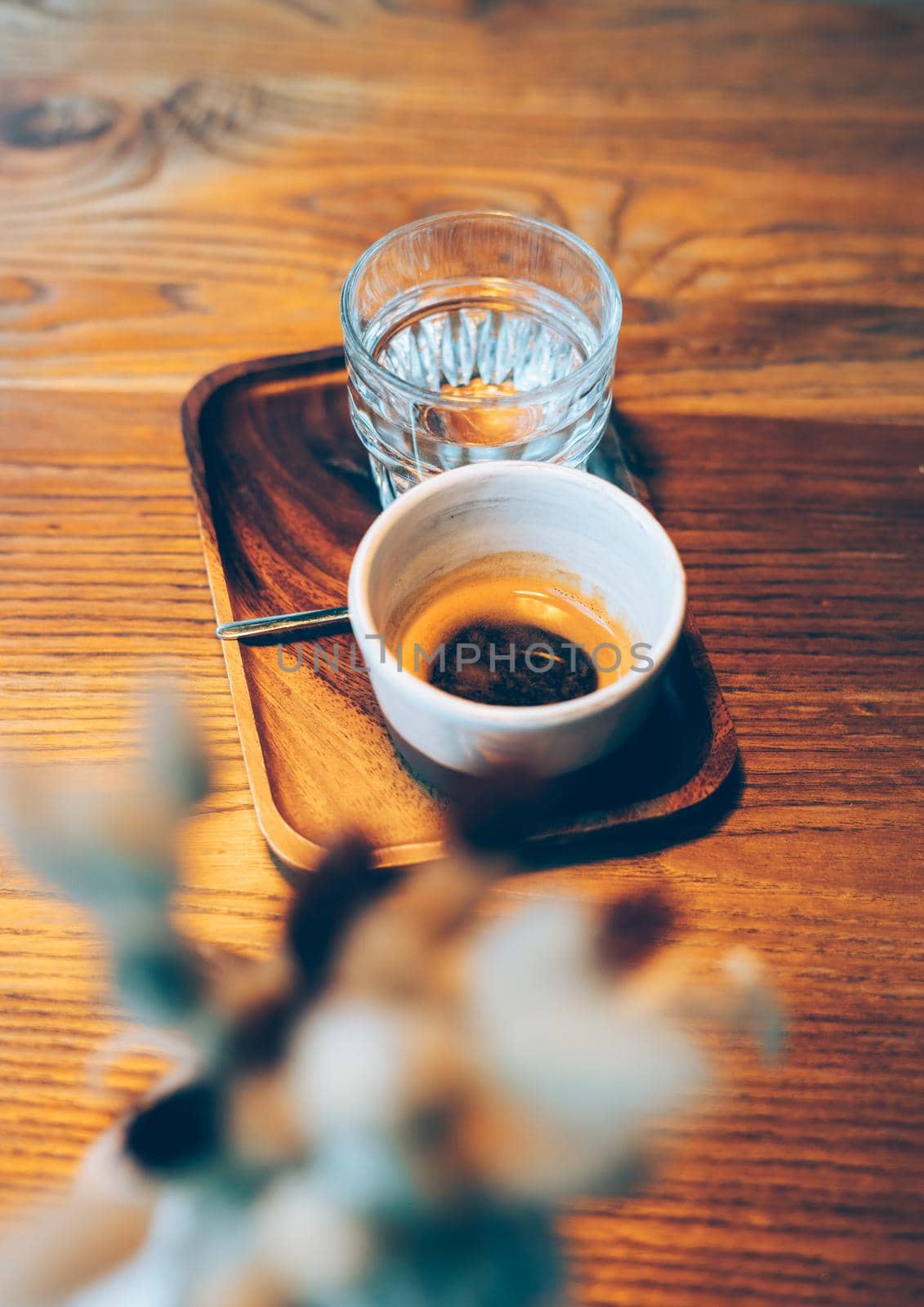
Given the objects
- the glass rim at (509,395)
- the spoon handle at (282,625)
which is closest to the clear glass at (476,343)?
the glass rim at (509,395)

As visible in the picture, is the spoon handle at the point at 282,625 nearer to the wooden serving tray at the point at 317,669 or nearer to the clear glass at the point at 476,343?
the wooden serving tray at the point at 317,669

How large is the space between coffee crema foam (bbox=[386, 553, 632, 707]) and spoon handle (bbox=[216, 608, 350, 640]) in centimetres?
5

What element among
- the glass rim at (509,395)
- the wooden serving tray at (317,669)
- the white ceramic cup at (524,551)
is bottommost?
the wooden serving tray at (317,669)

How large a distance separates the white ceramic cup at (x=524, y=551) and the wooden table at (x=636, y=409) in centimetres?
9

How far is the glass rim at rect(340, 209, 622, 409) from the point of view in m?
0.54

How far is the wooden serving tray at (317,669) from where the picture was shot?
51 cm

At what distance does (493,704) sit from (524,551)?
92 mm

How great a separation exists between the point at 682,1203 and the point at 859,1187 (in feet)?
0.26

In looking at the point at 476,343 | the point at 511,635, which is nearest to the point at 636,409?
the point at 476,343

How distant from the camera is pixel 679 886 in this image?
0.50 metres

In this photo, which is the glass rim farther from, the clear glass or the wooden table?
the wooden table

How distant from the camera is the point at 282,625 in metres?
0.57

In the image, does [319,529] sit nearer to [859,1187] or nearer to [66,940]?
[66,940]

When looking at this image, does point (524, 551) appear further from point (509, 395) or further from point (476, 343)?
point (476, 343)
